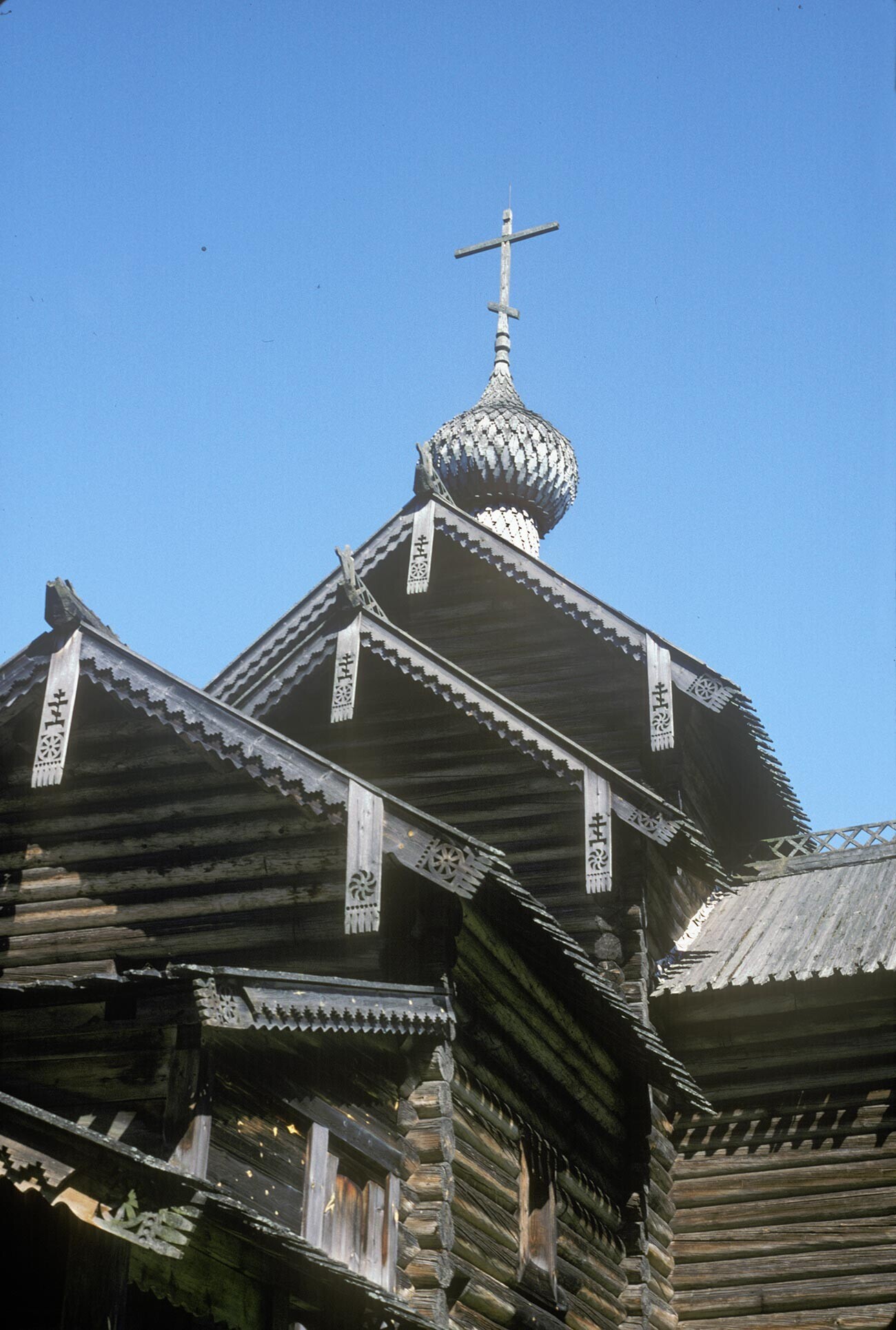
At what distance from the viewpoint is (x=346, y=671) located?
1661cm

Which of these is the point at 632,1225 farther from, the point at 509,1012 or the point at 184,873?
the point at 184,873

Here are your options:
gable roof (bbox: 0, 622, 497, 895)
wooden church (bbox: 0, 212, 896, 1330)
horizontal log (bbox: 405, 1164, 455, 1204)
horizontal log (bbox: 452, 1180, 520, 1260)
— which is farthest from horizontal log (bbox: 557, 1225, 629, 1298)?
gable roof (bbox: 0, 622, 497, 895)

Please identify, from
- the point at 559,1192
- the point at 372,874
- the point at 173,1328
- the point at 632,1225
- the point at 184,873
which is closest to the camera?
the point at 173,1328

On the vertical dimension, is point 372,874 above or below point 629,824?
below

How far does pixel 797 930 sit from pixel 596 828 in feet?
9.81

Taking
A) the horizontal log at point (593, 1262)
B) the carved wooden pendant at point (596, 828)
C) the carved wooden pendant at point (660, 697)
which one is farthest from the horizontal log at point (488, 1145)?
the carved wooden pendant at point (660, 697)

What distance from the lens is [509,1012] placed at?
→ 45.5 feet

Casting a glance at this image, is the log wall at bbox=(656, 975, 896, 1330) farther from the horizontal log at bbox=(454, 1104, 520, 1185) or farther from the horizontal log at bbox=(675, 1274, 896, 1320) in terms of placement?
the horizontal log at bbox=(454, 1104, 520, 1185)

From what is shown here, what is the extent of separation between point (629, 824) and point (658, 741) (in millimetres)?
1789

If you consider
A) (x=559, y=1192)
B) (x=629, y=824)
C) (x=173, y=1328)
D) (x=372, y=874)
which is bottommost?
(x=173, y=1328)

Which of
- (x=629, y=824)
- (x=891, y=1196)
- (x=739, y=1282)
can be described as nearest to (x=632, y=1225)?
(x=739, y=1282)

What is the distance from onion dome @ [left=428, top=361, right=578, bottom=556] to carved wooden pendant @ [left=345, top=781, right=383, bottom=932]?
441 inches

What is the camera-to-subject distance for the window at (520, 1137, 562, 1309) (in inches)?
531

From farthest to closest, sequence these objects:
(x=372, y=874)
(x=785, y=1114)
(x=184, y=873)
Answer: (x=785, y=1114) < (x=184, y=873) < (x=372, y=874)
